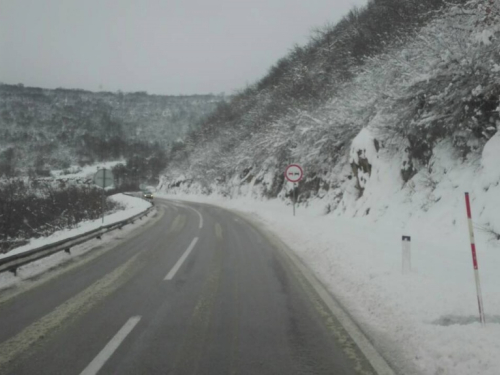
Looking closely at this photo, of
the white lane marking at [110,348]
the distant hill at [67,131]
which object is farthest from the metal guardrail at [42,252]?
the distant hill at [67,131]

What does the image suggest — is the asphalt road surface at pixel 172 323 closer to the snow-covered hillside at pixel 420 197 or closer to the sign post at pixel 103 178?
the snow-covered hillside at pixel 420 197

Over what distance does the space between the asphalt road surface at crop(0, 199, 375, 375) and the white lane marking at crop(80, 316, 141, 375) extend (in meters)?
0.01

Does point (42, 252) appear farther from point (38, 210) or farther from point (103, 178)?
point (38, 210)

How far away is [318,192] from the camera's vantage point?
2092 centimetres

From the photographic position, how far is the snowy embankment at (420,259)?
12.2ft

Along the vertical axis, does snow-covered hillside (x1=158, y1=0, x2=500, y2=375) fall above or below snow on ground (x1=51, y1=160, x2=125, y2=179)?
below

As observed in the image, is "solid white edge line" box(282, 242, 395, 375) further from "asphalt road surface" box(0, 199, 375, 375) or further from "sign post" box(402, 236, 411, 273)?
"sign post" box(402, 236, 411, 273)


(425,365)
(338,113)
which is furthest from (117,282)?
(338,113)

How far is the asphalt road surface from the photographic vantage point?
354cm

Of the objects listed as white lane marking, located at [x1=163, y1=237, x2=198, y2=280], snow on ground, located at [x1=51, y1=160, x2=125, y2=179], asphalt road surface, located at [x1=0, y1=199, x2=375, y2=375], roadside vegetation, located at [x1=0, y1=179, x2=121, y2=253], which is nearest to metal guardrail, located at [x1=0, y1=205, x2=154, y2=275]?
asphalt road surface, located at [x1=0, y1=199, x2=375, y2=375]

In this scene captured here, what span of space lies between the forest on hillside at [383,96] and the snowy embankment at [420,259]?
2.92ft

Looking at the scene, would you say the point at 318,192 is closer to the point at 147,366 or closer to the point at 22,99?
the point at 147,366

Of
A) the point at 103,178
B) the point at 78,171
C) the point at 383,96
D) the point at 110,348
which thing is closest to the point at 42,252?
the point at 110,348

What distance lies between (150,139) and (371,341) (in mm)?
195652
